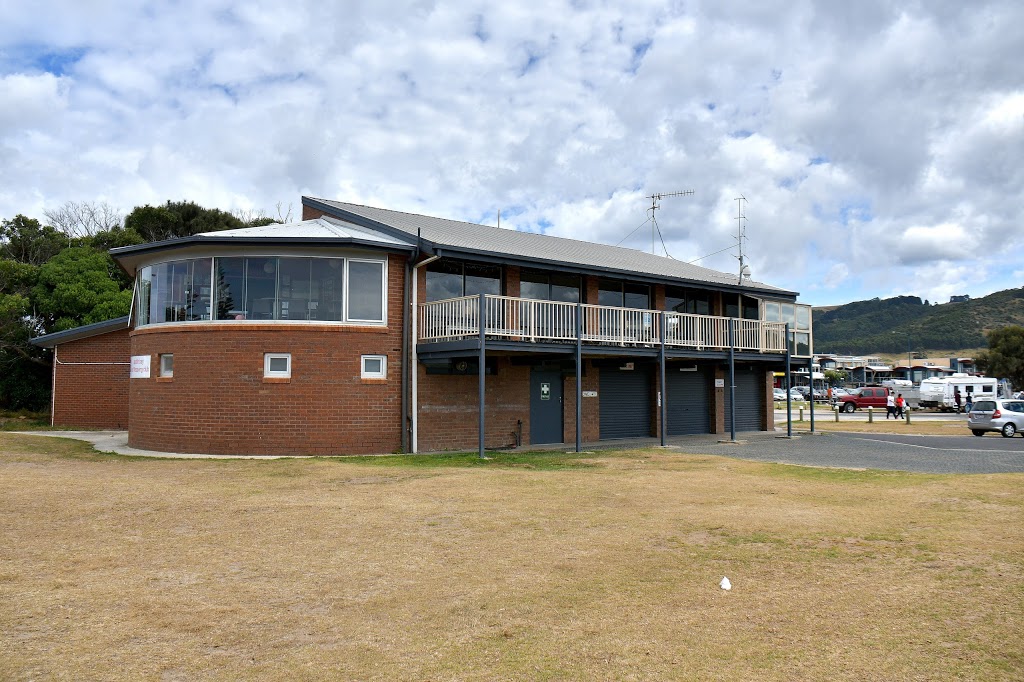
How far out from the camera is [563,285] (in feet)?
74.3

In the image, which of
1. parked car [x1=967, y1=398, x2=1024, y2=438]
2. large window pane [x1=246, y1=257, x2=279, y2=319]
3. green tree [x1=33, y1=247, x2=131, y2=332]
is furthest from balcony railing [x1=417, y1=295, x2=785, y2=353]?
green tree [x1=33, y1=247, x2=131, y2=332]

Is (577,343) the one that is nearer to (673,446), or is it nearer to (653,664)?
(673,446)

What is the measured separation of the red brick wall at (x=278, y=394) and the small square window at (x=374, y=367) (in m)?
0.12

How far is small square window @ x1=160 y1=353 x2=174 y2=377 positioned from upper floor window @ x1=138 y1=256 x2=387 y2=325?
1.04 meters

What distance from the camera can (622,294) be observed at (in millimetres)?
24438

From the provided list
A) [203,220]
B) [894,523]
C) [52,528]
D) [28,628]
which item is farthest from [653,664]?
[203,220]

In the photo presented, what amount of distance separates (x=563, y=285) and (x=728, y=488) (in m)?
10.7

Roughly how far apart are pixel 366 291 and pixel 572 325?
575cm

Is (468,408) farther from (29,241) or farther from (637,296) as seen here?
(29,241)

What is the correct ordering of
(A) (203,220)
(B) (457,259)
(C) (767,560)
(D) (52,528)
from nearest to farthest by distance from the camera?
1. (C) (767,560)
2. (D) (52,528)
3. (B) (457,259)
4. (A) (203,220)

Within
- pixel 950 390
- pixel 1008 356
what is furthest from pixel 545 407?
pixel 1008 356

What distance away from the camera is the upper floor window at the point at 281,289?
18.1 metres

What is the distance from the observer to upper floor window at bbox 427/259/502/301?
19953 mm

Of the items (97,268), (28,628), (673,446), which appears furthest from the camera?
(97,268)
